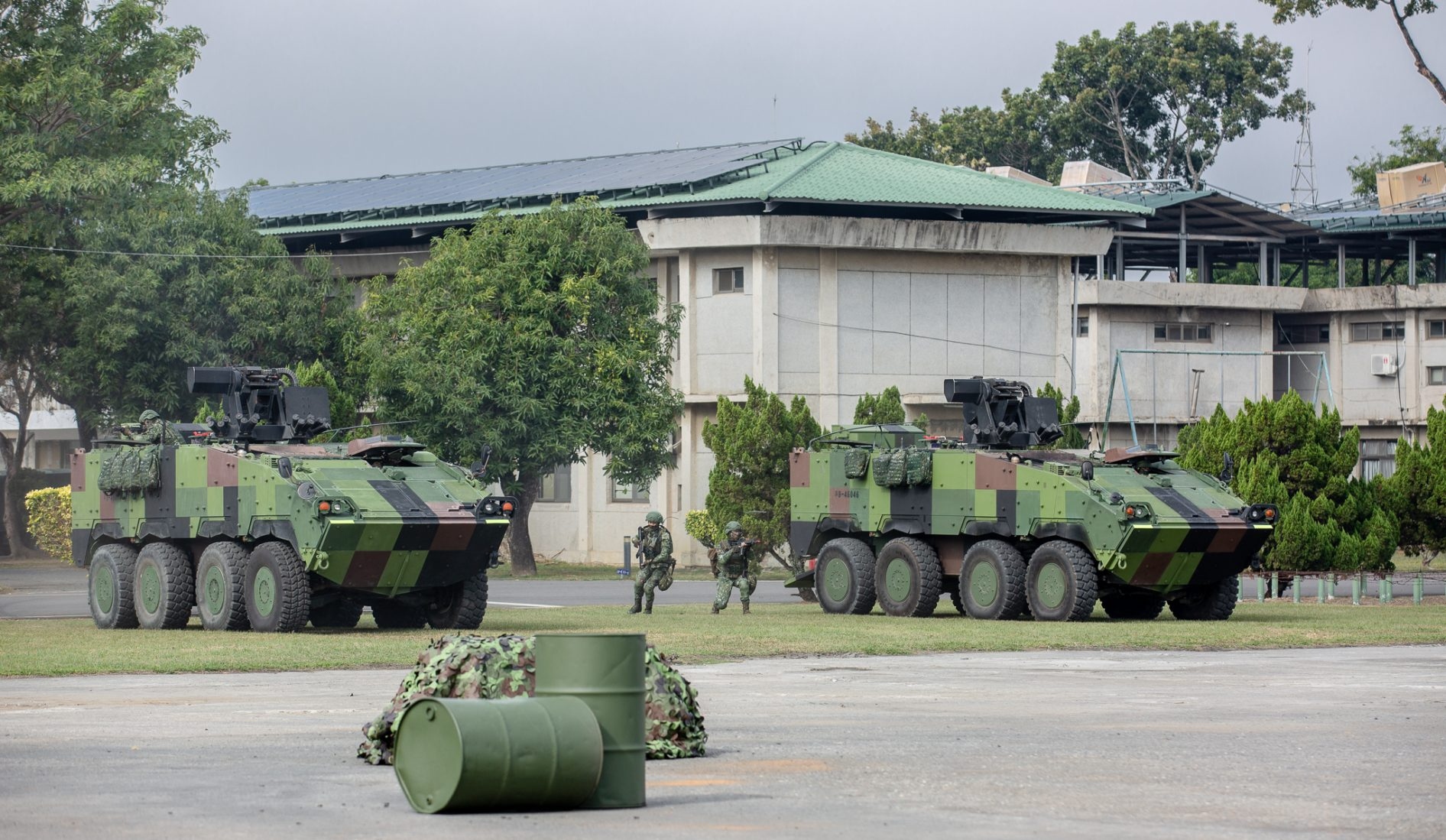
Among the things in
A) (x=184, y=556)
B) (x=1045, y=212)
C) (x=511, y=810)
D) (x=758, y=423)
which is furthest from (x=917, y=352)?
(x=511, y=810)

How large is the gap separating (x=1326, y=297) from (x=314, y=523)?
133 ft

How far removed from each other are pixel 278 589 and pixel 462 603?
210 centimetres

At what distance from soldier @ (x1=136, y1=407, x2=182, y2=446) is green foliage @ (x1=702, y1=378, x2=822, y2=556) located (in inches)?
665

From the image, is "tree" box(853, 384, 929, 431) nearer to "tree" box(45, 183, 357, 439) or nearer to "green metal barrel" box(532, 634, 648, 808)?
"tree" box(45, 183, 357, 439)

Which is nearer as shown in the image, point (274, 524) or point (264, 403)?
point (274, 524)

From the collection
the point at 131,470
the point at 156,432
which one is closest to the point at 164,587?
the point at 131,470

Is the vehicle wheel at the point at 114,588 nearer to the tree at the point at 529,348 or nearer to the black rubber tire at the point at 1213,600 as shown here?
the black rubber tire at the point at 1213,600

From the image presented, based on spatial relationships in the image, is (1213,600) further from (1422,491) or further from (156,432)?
(156,432)

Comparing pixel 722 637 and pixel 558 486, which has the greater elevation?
pixel 558 486

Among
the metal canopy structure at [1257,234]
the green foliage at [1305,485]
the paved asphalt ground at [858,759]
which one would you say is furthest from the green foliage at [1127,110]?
the paved asphalt ground at [858,759]

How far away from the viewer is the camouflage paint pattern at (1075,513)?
24141mm

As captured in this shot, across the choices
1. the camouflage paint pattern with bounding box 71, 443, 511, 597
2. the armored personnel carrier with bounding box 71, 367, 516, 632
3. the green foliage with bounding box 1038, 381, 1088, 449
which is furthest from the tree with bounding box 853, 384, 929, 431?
the camouflage paint pattern with bounding box 71, 443, 511, 597

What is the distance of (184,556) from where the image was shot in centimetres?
2466

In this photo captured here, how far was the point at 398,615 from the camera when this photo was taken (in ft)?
81.4
